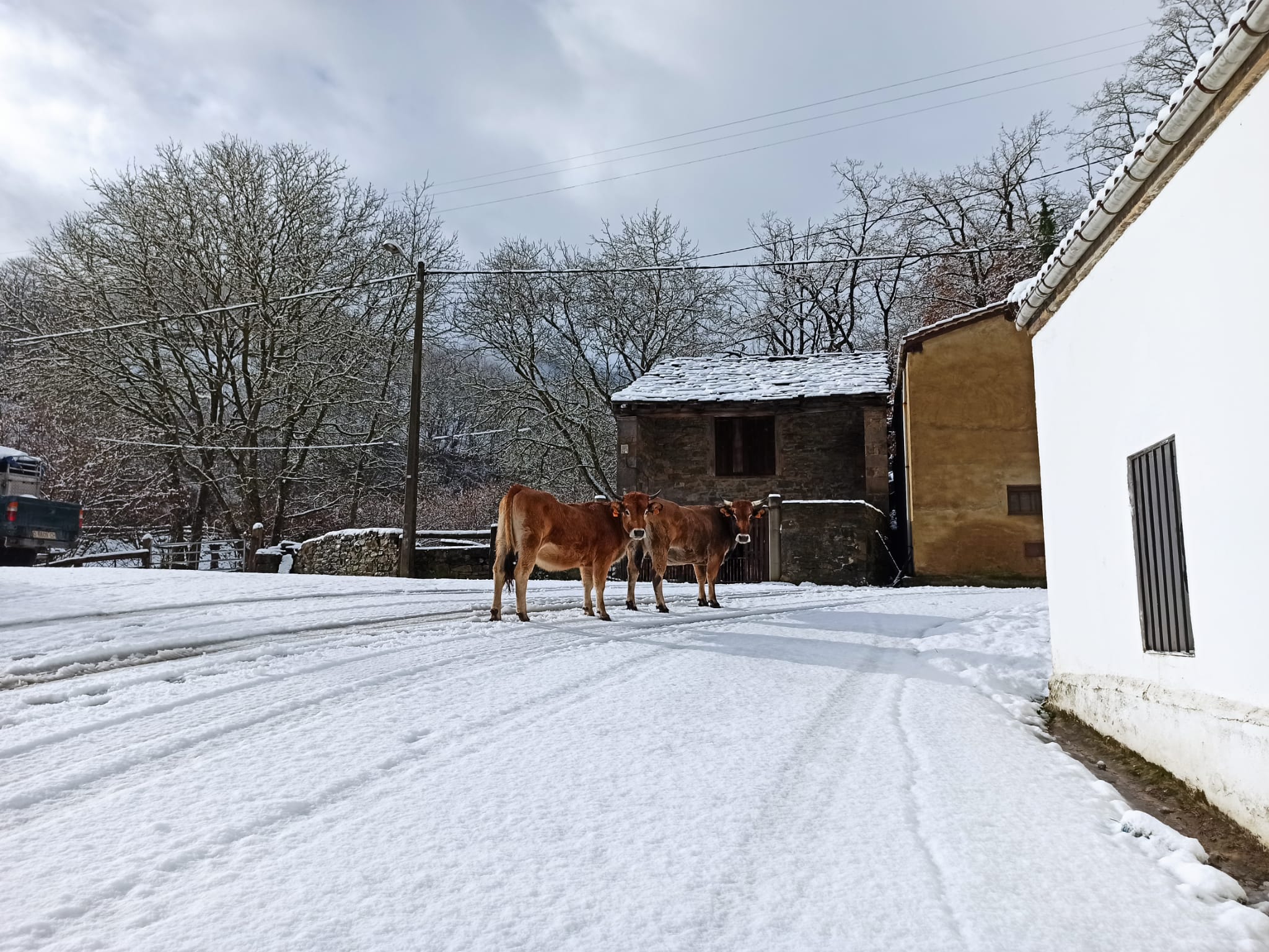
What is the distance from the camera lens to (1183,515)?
3.89 m

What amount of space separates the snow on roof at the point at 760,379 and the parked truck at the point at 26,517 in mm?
13230

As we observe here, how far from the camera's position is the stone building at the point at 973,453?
18531 millimetres

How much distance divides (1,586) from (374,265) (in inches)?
777

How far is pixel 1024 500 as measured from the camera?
18578 mm

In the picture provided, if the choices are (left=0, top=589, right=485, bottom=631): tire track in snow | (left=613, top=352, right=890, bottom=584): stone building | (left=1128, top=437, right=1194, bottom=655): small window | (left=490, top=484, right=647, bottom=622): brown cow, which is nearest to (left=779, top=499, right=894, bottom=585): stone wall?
(left=613, top=352, right=890, bottom=584): stone building

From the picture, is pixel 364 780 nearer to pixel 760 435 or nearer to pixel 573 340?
pixel 760 435

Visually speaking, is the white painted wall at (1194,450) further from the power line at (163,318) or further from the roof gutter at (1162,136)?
the power line at (163,318)

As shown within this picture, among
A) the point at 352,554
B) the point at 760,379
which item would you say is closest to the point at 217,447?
the point at 352,554

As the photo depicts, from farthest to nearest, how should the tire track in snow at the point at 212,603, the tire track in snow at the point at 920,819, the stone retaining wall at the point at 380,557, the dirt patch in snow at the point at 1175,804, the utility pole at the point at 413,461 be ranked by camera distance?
the stone retaining wall at the point at 380,557 → the utility pole at the point at 413,461 → the tire track in snow at the point at 212,603 → the dirt patch in snow at the point at 1175,804 → the tire track in snow at the point at 920,819

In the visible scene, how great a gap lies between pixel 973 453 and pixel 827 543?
12.9 feet

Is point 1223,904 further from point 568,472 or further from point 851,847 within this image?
point 568,472

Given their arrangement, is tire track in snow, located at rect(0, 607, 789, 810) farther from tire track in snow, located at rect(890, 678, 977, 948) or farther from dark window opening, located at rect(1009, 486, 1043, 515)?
dark window opening, located at rect(1009, 486, 1043, 515)

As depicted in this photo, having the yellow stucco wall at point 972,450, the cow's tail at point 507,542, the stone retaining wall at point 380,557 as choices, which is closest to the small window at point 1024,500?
the yellow stucco wall at point 972,450

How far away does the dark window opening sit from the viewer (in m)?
18.5
